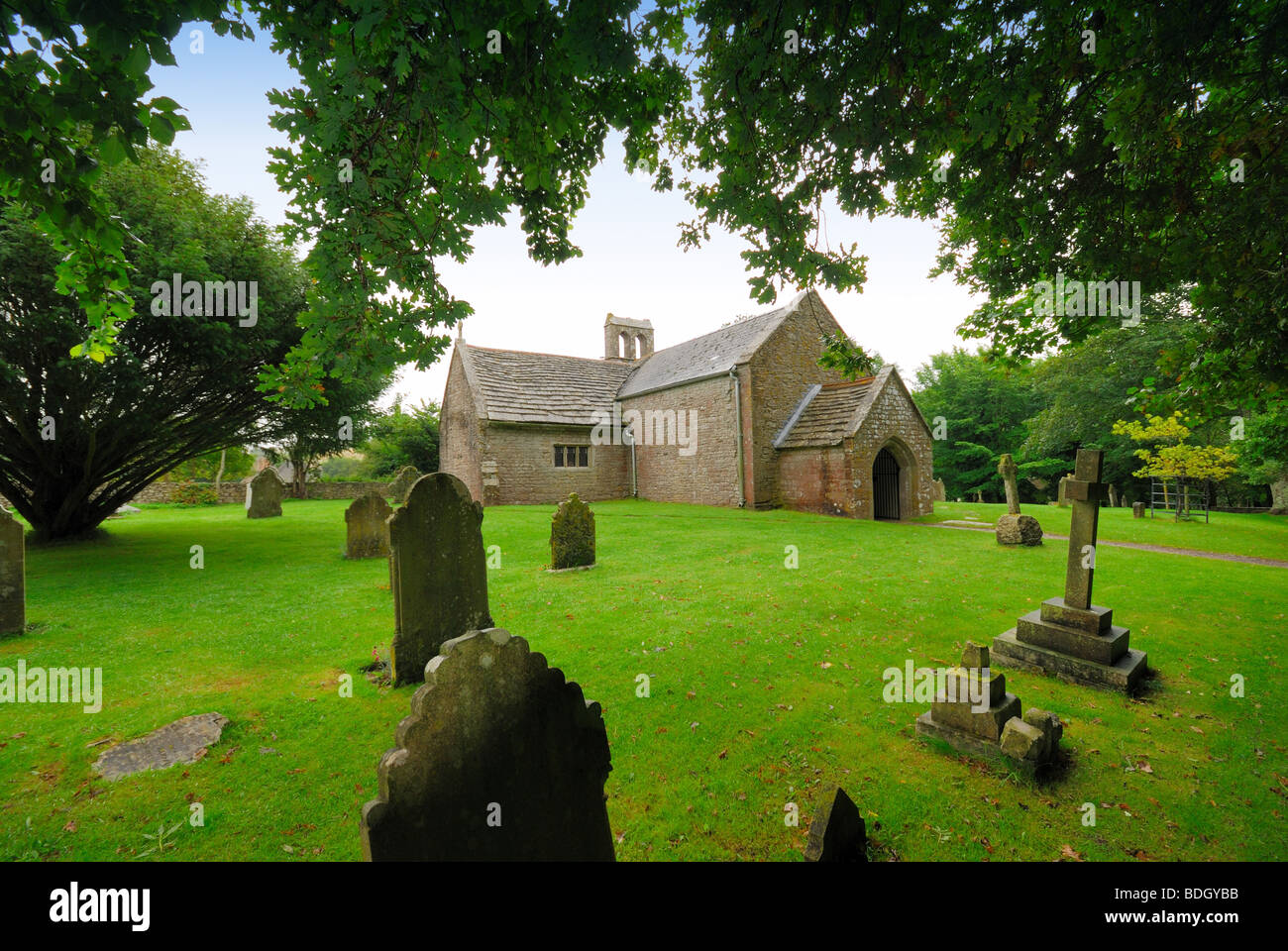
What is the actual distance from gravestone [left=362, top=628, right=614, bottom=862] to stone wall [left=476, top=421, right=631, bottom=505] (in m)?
18.5

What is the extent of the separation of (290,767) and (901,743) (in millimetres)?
4533

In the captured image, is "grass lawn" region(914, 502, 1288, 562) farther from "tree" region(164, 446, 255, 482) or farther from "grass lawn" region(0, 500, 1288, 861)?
"tree" region(164, 446, 255, 482)

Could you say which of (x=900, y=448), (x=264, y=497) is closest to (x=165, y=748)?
(x=900, y=448)

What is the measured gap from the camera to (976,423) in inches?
1566

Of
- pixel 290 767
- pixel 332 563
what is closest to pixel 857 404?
pixel 332 563

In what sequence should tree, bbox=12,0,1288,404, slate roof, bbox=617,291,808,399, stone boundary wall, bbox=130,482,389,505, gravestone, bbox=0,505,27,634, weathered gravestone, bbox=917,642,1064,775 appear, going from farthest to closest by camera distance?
stone boundary wall, bbox=130,482,389,505 < slate roof, bbox=617,291,808,399 < gravestone, bbox=0,505,27,634 < weathered gravestone, bbox=917,642,1064,775 < tree, bbox=12,0,1288,404

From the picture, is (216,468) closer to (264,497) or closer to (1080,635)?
(264,497)

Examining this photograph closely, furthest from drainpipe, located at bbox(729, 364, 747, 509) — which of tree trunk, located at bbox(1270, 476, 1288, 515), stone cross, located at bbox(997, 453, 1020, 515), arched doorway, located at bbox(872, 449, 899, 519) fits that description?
tree trunk, located at bbox(1270, 476, 1288, 515)

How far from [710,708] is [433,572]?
3150mm

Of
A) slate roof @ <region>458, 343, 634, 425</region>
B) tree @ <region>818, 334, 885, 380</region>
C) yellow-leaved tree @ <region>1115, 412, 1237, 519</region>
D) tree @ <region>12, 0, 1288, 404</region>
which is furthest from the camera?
slate roof @ <region>458, 343, 634, 425</region>

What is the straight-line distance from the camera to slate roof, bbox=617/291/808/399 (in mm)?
19125

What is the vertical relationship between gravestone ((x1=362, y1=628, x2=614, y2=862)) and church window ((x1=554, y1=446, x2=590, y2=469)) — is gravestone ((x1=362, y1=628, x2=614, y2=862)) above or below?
below

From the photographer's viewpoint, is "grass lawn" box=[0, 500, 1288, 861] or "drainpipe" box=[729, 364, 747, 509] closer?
"grass lawn" box=[0, 500, 1288, 861]

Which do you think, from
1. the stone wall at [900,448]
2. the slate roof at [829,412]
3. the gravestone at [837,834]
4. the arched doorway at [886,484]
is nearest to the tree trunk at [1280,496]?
the stone wall at [900,448]
